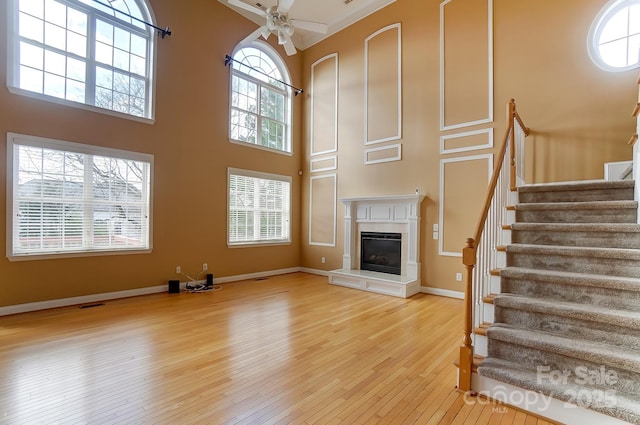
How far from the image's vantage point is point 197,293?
4945 millimetres

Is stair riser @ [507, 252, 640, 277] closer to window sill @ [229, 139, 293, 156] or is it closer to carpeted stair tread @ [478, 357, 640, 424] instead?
carpeted stair tread @ [478, 357, 640, 424]

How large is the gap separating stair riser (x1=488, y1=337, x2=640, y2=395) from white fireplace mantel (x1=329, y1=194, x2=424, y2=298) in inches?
103

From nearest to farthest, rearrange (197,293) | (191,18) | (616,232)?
(616,232) → (197,293) → (191,18)

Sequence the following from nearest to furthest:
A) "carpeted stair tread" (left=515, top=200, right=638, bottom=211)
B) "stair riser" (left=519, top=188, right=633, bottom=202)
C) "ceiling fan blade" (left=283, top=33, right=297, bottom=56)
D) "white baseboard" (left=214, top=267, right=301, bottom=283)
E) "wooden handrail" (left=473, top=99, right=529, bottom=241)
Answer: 1. "wooden handrail" (left=473, top=99, right=529, bottom=241)
2. "carpeted stair tread" (left=515, top=200, right=638, bottom=211)
3. "stair riser" (left=519, top=188, right=633, bottom=202)
4. "ceiling fan blade" (left=283, top=33, right=297, bottom=56)
5. "white baseboard" (left=214, top=267, right=301, bottom=283)

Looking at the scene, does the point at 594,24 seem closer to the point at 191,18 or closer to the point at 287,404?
the point at 287,404

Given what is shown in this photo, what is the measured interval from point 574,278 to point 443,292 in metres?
2.82

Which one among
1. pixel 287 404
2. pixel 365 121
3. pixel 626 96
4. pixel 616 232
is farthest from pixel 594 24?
pixel 287 404

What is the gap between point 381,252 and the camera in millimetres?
5777

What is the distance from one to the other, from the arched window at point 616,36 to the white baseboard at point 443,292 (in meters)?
3.49

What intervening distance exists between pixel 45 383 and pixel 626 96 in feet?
20.8

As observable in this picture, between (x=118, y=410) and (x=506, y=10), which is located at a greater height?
(x=506, y=10)

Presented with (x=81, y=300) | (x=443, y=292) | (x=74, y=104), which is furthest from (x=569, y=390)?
(x=74, y=104)

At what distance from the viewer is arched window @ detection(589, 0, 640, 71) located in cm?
361

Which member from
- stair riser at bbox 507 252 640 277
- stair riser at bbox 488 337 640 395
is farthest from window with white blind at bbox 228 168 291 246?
stair riser at bbox 488 337 640 395
